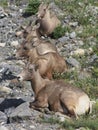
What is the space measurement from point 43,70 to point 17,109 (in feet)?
13.1

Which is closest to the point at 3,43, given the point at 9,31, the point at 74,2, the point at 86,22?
the point at 9,31

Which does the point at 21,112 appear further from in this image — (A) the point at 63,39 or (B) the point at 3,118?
(A) the point at 63,39

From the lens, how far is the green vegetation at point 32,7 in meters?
25.0

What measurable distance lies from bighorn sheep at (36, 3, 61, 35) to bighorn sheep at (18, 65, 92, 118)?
8350mm

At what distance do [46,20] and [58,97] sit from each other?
10.9 meters

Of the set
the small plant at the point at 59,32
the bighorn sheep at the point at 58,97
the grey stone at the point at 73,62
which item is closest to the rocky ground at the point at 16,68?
the grey stone at the point at 73,62

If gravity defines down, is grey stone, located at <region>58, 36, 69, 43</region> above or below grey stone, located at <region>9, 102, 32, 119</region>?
below

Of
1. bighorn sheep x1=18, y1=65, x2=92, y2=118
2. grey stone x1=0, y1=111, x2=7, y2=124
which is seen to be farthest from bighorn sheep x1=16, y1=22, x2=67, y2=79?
grey stone x1=0, y1=111, x2=7, y2=124

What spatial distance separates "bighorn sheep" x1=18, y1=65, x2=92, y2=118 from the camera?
43.9ft

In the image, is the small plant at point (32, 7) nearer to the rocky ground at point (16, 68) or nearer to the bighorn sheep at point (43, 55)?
the rocky ground at point (16, 68)

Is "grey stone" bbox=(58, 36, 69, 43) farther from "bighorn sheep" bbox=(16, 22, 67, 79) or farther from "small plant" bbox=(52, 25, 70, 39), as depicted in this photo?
"bighorn sheep" bbox=(16, 22, 67, 79)

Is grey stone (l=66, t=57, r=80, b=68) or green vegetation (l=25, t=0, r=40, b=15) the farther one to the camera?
green vegetation (l=25, t=0, r=40, b=15)

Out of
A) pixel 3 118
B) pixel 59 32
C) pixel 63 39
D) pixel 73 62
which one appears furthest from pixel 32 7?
pixel 3 118

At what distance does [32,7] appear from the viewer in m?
25.5
